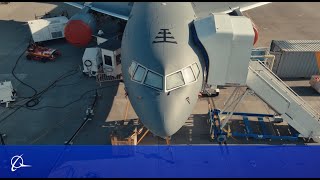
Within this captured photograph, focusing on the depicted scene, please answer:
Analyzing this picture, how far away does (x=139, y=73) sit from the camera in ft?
55.9

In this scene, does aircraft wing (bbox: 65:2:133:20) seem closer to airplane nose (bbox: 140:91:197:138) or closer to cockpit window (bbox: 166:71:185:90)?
cockpit window (bbox: 166:71:185:90)

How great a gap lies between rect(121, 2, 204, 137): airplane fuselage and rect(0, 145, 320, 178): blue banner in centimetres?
312

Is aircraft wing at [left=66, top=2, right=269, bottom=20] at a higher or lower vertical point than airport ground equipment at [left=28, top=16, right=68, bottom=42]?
higher

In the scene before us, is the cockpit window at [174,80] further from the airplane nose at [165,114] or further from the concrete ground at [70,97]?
the concrete ground at [70,97]

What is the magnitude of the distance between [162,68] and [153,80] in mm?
796

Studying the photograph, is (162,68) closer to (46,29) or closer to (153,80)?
(153,80)

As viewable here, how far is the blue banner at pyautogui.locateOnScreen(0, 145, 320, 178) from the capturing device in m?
18.0

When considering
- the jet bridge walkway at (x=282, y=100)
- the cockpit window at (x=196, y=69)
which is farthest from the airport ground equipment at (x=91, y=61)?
the jet bridge walkway at (x=282, y=100)

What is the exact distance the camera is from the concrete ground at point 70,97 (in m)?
20.9

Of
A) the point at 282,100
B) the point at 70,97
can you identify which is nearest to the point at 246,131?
the point at 282,100

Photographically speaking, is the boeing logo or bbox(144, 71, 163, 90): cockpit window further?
the boeing logo

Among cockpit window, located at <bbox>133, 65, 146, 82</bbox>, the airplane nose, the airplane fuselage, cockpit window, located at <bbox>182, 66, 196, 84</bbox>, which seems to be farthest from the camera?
cockpit window, located at <bbox>133, 65, 146, 82</bbox>

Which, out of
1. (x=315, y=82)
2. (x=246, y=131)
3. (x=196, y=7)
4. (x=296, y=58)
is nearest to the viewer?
(x=246, y=131)

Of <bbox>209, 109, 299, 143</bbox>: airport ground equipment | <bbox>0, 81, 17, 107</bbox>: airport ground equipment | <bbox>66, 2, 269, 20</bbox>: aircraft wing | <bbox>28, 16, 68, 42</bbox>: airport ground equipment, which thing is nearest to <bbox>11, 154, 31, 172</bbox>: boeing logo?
<bbox>0, 81, 17, 107</bbox>: airport ground equipment
